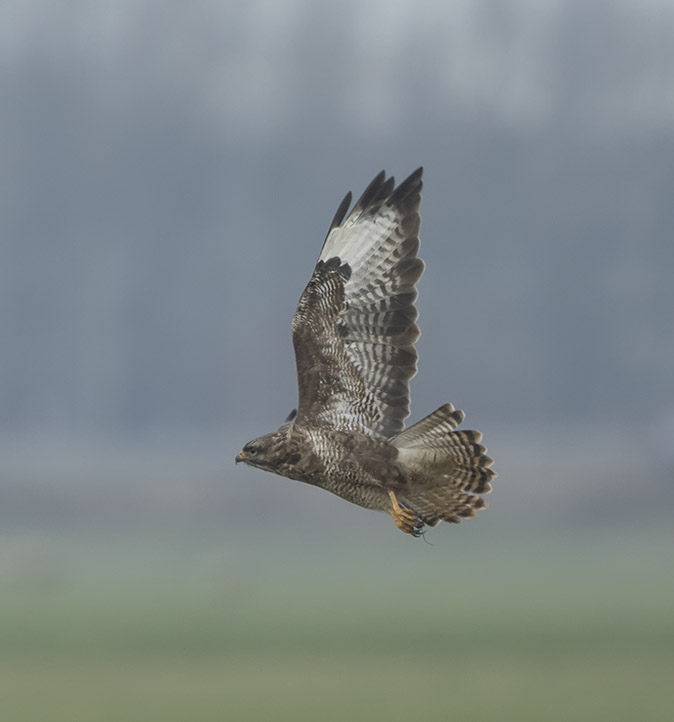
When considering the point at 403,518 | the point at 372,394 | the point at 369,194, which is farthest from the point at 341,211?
the point at 403,518

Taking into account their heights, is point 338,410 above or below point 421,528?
above

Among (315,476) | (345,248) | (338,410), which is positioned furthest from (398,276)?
(315,476)

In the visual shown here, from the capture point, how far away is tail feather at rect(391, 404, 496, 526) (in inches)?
278

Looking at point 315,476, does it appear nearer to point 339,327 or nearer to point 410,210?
point 339,327

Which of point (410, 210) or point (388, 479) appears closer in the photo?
point (388, 479)

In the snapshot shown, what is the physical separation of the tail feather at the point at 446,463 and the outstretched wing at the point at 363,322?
248mm

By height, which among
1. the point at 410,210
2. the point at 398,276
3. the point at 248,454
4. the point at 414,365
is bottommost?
the point at 248,454

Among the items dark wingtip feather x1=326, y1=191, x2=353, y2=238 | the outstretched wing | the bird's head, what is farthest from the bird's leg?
dark wingtip feather x1=326, y1=191, x2=353, y2=238

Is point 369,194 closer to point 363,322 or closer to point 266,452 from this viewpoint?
point 363,322

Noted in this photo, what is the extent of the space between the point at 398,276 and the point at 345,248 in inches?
19.0

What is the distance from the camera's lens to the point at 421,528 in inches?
277

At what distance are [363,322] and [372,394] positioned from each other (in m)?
0.57

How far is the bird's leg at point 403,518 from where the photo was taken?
6875 mm

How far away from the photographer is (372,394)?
730 centimetres
